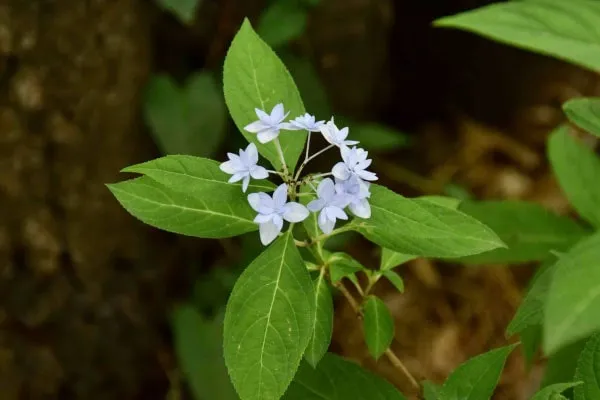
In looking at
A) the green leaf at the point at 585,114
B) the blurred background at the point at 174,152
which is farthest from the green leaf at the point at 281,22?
the green leaf at the point at 585,114

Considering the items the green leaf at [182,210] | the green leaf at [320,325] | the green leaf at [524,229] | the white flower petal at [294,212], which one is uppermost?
the white flower petal at [294,212]

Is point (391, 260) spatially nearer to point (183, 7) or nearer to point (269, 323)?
point (269, 323)

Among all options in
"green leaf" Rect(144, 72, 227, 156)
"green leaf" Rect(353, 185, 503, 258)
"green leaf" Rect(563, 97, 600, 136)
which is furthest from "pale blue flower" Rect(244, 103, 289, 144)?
"green leaf" Rect(144, 72, 227, 156)

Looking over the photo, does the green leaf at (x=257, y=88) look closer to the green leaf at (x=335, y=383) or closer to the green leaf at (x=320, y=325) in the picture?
the green leaf at (x=320, y=325)

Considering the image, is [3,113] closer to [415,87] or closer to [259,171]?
[259,171]

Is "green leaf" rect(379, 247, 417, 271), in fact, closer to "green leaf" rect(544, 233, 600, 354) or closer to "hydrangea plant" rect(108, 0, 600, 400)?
"hydrangea plant" rect(108, 0, 600, 400)

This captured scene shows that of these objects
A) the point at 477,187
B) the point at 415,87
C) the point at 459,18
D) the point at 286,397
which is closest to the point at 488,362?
the point at 286,397

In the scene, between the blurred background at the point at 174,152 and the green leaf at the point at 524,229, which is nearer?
the green leaf at the point at 524,229
